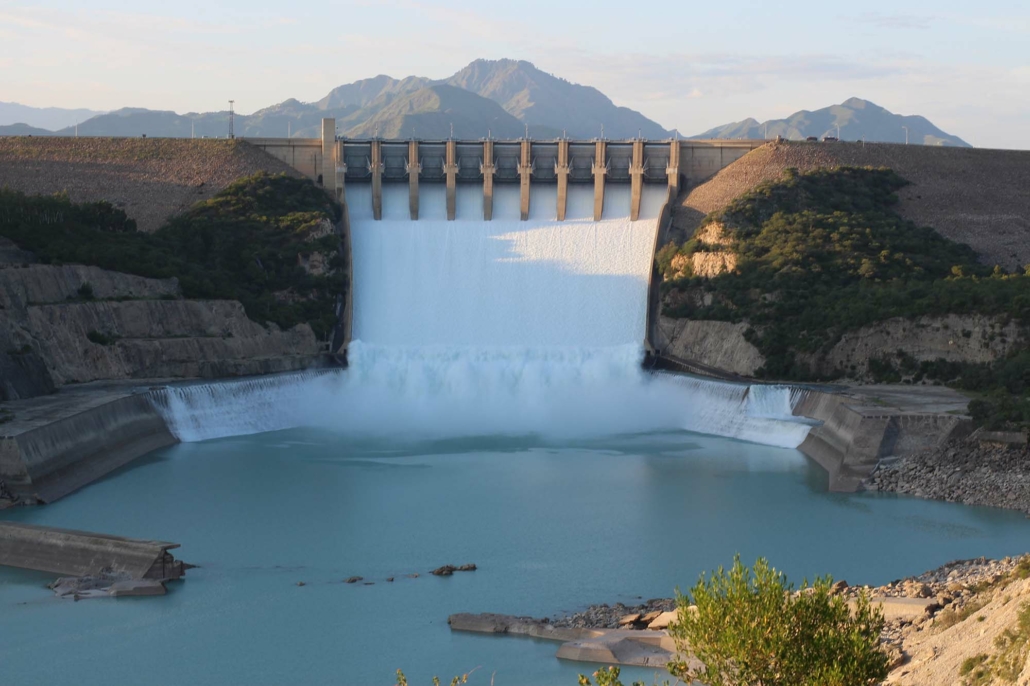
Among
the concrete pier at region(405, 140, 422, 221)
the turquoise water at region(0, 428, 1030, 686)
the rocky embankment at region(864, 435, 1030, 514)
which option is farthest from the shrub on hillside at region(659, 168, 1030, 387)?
the concrete pier at region(405, 140, 422, 221)

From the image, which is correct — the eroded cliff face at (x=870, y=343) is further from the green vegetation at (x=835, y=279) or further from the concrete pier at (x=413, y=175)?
the concrete pier at (x=413, y=175)

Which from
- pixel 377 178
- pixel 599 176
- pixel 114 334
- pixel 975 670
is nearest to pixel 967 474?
pixel 975 670

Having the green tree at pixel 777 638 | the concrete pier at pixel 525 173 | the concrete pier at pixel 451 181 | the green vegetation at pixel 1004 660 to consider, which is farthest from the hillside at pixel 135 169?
the green vegetation at pixel 1004 660

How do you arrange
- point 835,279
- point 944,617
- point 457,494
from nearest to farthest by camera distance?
point 944,617, point 457,494, point 835,279

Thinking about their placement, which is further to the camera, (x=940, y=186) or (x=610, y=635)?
(x=940, y=186)

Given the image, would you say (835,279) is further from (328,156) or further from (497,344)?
(328,156)

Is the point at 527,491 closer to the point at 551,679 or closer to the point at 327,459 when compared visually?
the point at 327,459

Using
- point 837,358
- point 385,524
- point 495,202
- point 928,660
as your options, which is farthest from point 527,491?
point 495,202
